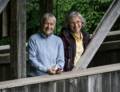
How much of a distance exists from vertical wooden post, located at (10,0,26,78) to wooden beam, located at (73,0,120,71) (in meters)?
0.86

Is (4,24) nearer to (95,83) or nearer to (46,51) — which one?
(95,83)

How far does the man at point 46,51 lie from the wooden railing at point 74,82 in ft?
0.37

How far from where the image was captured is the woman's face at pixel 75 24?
6988 mm

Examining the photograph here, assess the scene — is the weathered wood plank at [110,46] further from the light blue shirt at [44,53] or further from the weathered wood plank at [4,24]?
the light blue shirt at [44,53]

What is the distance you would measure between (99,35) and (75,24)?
0.35 m

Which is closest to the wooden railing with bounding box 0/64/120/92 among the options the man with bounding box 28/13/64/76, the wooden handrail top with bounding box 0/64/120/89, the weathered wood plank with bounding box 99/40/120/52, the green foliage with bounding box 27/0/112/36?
the wooden handrail top with bounding box 0/64/120/89

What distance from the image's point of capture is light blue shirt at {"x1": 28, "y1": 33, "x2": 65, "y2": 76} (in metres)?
6.62

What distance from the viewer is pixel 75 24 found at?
698 cm

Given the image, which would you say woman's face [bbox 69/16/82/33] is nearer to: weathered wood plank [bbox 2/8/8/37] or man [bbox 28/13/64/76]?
man [bbox 28/13/64/76]

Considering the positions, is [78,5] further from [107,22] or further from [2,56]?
[107,22]

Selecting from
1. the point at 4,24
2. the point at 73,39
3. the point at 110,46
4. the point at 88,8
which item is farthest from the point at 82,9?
the point at 73,39

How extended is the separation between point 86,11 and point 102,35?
25.0 feet

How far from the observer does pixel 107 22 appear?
7203mm

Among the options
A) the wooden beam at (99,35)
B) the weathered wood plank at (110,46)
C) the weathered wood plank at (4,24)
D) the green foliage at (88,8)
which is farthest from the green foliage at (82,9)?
the wooden beam at (99,35)
